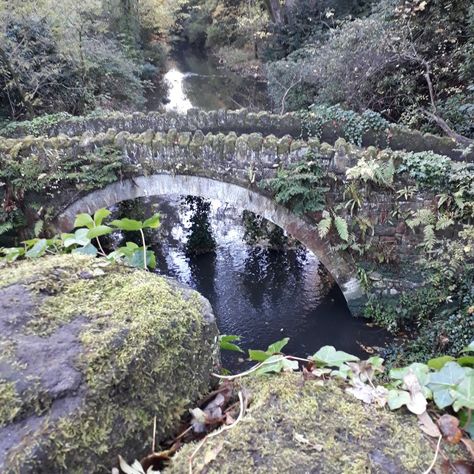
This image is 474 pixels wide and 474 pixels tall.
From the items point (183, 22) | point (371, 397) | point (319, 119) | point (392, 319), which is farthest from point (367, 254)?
point (183, 22)

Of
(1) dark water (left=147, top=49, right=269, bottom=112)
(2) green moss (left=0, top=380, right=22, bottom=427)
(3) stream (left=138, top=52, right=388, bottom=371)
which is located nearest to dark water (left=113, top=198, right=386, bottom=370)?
(3) stream (left=138, top=52, right=388, bottom=371)

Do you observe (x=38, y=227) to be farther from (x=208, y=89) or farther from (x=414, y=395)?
(x=208, y=89)

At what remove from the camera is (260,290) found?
1017cm

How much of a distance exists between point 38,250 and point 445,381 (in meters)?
1.74

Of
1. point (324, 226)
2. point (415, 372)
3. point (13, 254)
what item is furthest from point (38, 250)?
point (324, 226)

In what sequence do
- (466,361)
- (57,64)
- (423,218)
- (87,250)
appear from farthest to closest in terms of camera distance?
1. (57,64)
2. (423,218)
3. (87,250)
4. (466,361)

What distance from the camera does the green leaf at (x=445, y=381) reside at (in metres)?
1.41

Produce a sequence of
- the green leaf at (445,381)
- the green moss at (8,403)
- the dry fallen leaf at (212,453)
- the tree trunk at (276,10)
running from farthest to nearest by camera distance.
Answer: the tree trunk at (276,10)
the green leaf at (445,381)
the dry fallen leaf at (212,453)
the green moss at (8,403)

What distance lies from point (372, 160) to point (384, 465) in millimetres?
6530

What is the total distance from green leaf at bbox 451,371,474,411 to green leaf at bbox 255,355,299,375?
538 millimetres

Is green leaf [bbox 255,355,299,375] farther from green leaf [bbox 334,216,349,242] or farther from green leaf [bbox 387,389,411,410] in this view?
green leaf [bbox 334,216,349,242]

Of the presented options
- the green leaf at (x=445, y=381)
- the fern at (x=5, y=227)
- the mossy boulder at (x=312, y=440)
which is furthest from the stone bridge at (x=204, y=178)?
the mossy boulder at (x=312, y=440)

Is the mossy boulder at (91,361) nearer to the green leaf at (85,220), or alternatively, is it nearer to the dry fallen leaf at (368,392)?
the green leaf at (85,220)

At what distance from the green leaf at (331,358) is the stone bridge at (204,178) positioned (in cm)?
612
